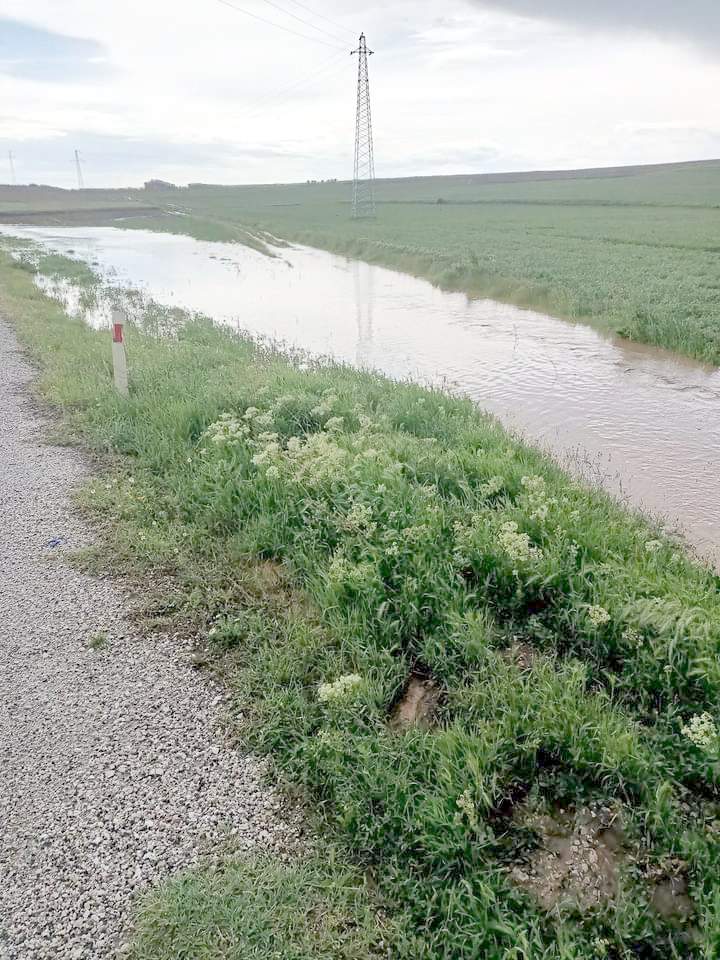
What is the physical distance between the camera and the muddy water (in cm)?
792

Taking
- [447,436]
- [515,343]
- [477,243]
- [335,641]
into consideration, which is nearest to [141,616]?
[335,641]

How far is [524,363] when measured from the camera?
522 inches

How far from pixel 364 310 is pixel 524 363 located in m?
7.62

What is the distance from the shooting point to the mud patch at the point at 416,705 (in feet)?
11.5

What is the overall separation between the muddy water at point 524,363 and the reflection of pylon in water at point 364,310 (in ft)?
0.15

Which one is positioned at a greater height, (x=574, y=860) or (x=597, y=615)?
(x=597, y=615)

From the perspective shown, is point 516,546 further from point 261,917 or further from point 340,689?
point 261,917

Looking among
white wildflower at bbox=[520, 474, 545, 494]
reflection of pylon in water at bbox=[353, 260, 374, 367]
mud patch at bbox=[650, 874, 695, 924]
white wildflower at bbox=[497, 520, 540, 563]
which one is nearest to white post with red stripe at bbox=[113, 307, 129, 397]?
reflection of pylon in water at bbox=[353, 260, 374, 367]

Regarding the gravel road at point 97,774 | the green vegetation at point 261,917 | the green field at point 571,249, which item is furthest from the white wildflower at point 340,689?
the green field at point 571,249

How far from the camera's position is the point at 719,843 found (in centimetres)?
273

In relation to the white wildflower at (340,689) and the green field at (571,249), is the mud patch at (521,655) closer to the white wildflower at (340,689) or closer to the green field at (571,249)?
the white wildflower at (340,689)

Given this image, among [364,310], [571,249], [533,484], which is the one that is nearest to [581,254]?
[571,249]

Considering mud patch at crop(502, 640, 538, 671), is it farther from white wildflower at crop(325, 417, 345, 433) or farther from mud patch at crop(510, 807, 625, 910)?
white wildflower at crop(325, 417, 345, 433)

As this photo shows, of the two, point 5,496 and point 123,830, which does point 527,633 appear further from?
point 5,496
